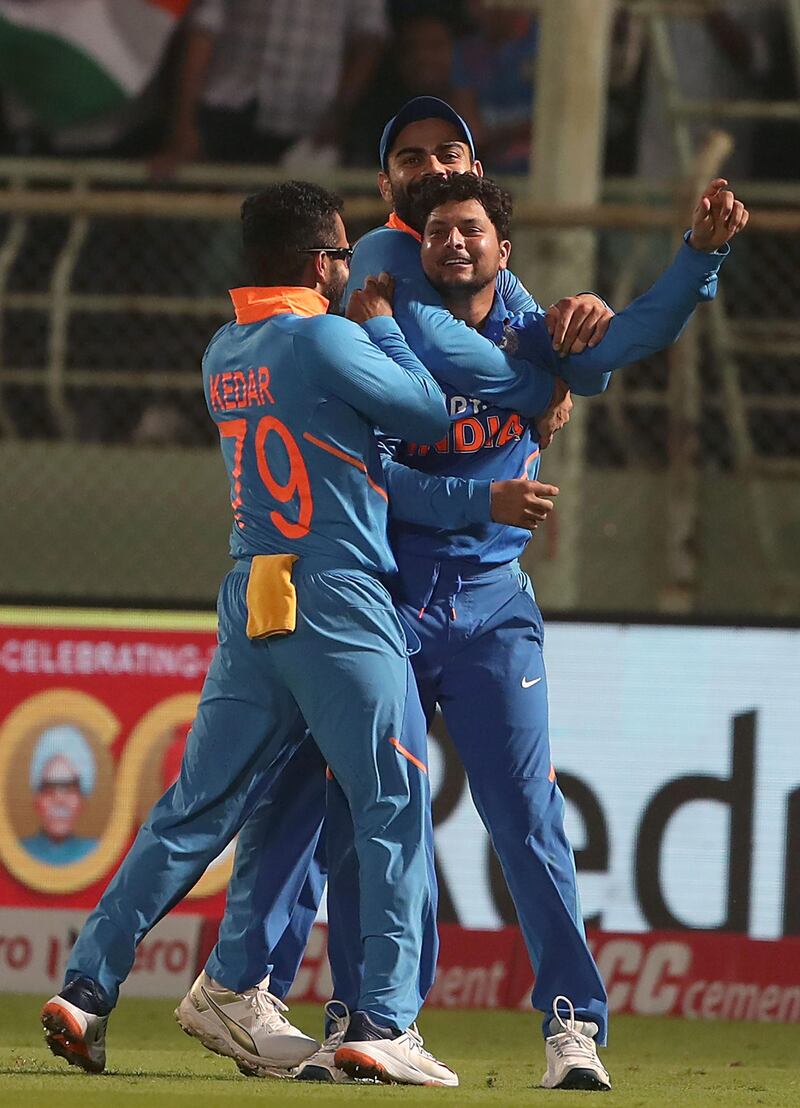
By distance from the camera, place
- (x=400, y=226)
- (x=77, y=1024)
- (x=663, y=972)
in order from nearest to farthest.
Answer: (x=77, y=1024) → (x=400, y=226) → (x=663, y=972)

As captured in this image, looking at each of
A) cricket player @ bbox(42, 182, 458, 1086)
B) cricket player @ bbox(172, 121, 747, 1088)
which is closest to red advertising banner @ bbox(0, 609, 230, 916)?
cricket player @ bbox(172, 121, 747, 1088)

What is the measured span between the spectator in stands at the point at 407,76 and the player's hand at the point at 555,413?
15.8 feet

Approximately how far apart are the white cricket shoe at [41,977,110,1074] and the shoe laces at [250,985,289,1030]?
15.7 inches

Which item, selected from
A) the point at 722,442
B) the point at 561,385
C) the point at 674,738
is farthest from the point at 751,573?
the point at 561,385

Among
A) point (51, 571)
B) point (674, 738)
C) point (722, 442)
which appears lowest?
point (674, 738)

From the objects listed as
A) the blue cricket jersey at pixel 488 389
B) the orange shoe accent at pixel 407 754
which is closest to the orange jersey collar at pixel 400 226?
the blue cricket jersey at pixel 488 389

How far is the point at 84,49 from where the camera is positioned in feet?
31.3

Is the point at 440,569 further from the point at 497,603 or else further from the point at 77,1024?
the point at 77,1024

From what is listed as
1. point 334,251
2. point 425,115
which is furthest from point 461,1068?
point 425,115

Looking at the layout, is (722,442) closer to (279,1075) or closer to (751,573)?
(751,573)

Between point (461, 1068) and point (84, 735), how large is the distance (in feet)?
6.56

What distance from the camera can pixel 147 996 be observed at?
6.51 m

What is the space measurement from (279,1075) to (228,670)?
992mm

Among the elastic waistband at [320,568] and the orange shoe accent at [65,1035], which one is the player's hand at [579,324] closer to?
the elastic waistband at [320,568]
